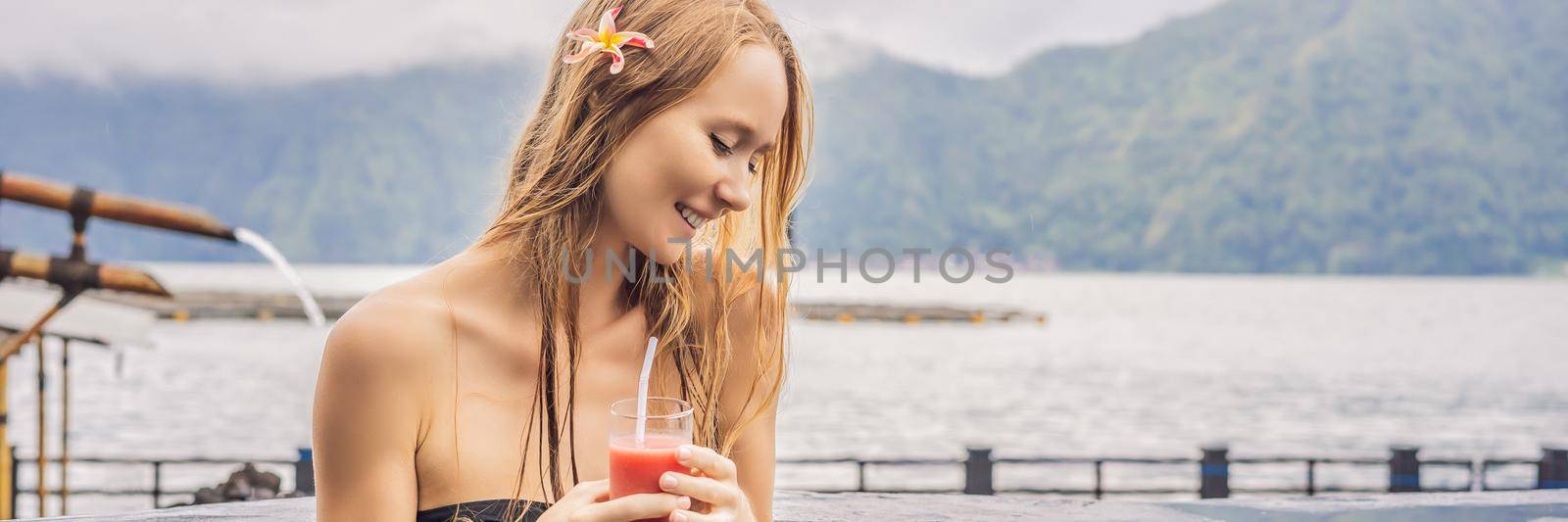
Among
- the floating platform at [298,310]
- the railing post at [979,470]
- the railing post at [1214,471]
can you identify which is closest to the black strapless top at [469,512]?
the railing post at [979,470]

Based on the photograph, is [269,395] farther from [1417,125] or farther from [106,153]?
[106,153]

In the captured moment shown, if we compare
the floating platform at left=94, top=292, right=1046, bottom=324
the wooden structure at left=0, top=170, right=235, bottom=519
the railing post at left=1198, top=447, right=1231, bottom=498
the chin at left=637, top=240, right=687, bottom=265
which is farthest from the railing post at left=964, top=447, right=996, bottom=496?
the floating platform at left=94, top=292, right=1046, bottom=324

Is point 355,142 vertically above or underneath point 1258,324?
above

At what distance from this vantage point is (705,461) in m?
1.44

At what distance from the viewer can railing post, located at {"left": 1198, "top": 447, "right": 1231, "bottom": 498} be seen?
7.65 metres

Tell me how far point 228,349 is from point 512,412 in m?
65.7

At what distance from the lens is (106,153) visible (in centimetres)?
17562

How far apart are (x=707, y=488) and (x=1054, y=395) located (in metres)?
46.8

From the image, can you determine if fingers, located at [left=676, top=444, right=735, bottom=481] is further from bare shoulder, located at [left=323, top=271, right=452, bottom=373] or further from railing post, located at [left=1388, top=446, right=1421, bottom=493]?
railing post, located at [left=1388, top=446, right=1421, bottom=493]

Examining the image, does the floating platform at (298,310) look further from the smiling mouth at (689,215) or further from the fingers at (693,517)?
the fingers at (693,517)

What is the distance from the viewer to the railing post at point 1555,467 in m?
7.44

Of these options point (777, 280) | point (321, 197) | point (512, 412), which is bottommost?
point (512, 412)

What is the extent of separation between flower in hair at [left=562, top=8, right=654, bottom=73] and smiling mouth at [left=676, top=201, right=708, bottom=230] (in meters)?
0.21

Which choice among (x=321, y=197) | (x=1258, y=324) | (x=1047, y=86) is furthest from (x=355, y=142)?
(x=1258, y=324)
